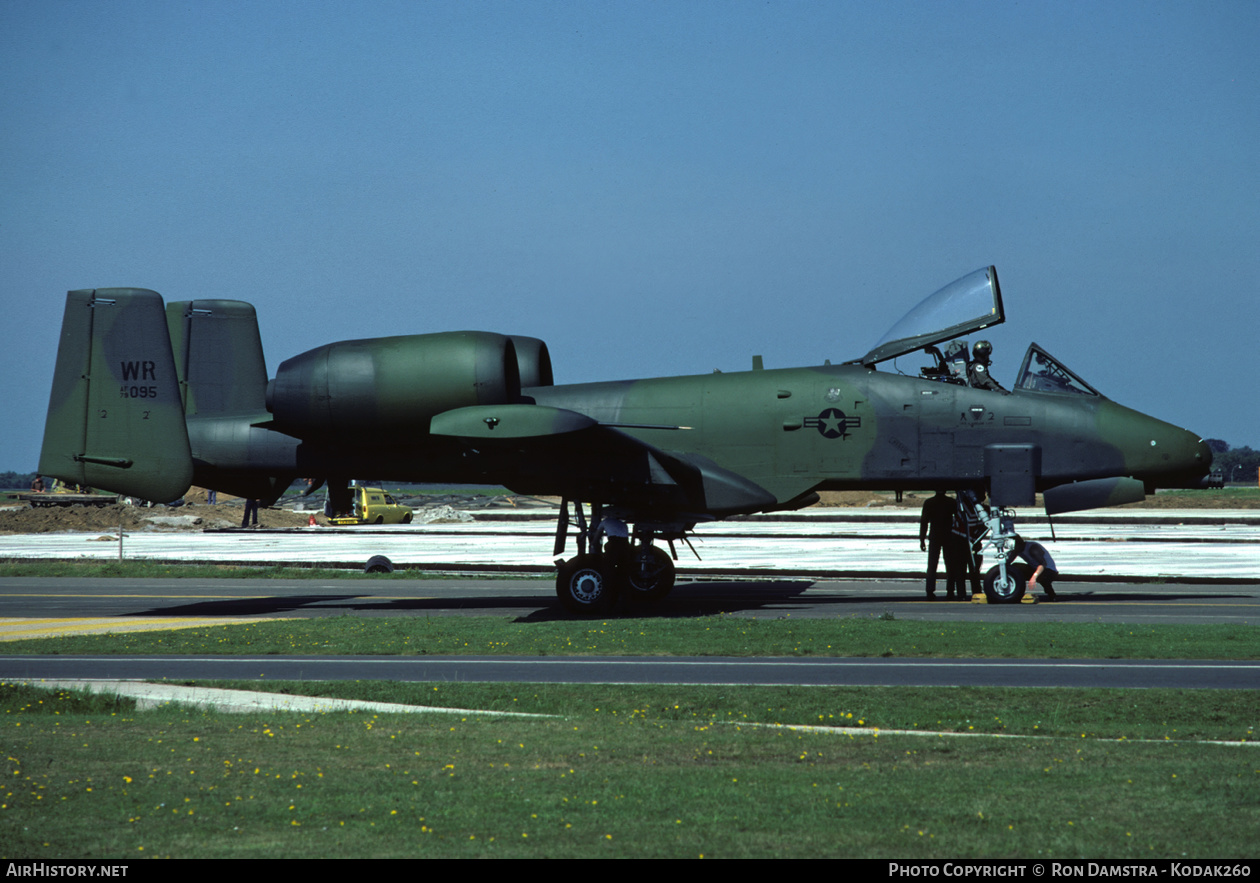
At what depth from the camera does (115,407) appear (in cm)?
1892

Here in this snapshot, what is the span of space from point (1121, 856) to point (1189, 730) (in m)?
3.76

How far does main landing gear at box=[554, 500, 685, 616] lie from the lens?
17672 millimetres

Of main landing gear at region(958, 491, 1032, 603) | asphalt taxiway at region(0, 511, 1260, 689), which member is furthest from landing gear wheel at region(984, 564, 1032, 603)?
asphalt taxiway at region(0, 511, 1260, 689)

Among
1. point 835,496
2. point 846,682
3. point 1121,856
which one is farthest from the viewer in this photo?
point 835,496

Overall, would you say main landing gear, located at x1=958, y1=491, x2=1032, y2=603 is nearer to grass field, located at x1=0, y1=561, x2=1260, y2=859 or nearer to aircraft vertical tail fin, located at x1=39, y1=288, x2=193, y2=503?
grass field, located at x1=0, y1=561, x2=1260, y2=859

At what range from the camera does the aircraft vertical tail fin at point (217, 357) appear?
20.8m

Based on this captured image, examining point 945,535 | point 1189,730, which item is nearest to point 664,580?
point 945,535

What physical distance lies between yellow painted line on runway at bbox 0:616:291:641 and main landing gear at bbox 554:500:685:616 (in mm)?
4526

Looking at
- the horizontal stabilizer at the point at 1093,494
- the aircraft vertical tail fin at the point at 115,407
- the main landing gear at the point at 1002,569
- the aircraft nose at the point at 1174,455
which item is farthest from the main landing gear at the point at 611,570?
the aircraft nose at the point at 1174,455

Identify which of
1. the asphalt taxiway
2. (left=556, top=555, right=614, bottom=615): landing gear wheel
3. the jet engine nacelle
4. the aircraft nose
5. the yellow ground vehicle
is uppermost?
the jet engine nacelle

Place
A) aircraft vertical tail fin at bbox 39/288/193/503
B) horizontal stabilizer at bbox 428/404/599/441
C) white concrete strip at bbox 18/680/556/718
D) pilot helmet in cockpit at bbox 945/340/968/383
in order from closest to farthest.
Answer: white concrete strip at bbox 18/680/556/718
horizontal stabilizer at bbox 428/404/599/441
aircraft vertical tail fin at bbox 39/288/193/503
pilot helmet in cockpit at bbox 945/340/968/383

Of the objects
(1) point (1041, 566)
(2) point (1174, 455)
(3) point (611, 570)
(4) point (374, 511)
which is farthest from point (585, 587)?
(4) point (374, 511)

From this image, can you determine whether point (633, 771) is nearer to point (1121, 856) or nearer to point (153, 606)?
point (1121, 856)

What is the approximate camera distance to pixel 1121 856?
5.42 meters
